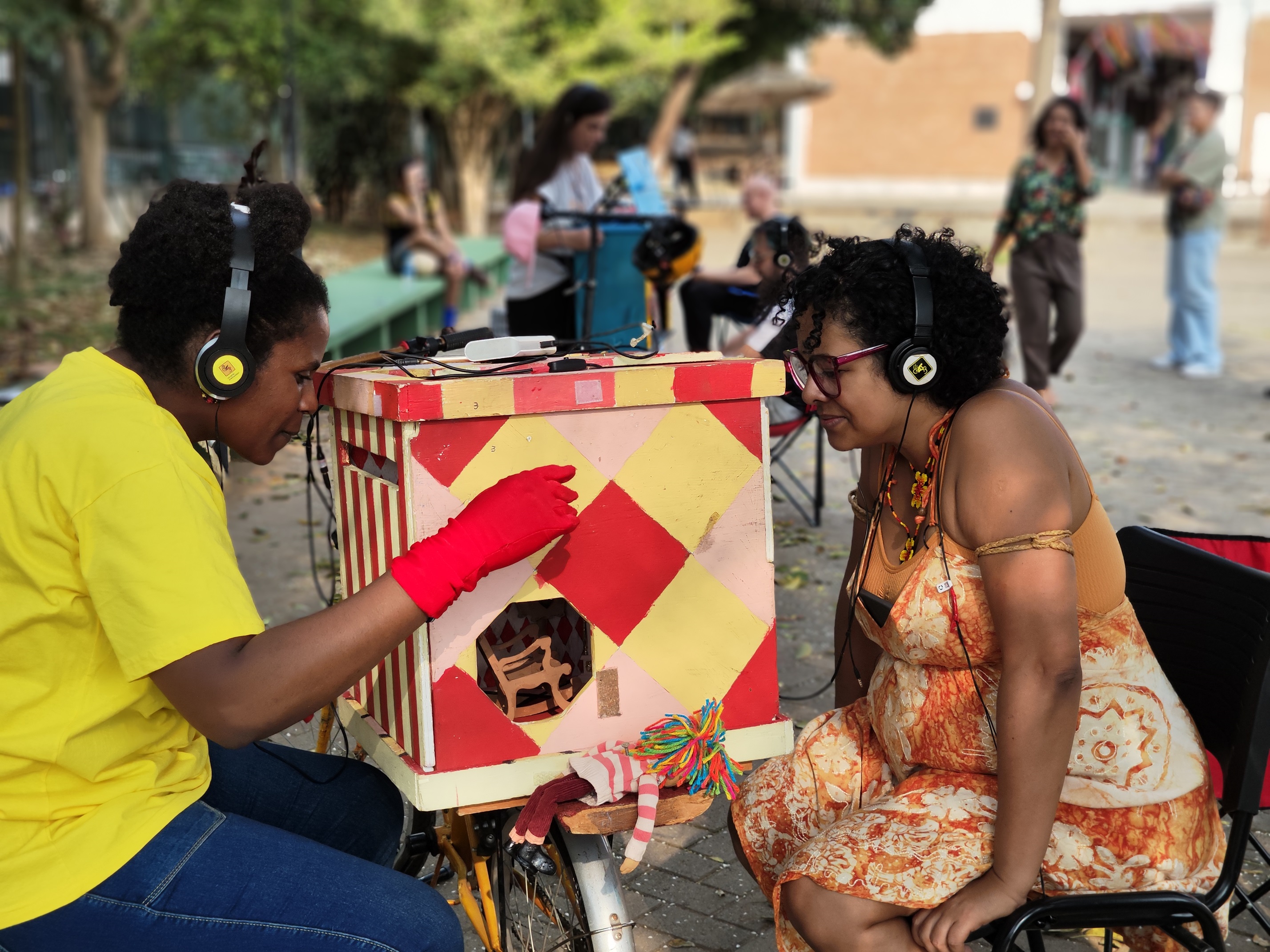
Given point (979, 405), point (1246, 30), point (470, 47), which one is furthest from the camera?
point (1246, 30)

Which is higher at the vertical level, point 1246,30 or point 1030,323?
point 1246,30

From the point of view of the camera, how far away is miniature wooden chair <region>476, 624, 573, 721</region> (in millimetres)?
2016

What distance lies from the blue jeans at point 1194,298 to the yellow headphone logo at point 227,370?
910 centimetres

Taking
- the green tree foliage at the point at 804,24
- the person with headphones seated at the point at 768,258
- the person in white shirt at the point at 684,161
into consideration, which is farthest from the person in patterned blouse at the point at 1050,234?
the person in white shirt at the point at 684,161

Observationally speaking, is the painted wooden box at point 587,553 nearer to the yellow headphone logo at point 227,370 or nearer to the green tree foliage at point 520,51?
the yellow headphone logo at point 227,370

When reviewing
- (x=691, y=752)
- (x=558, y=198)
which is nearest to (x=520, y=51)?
(x=558, y=198)

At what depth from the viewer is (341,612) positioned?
5.37 ft

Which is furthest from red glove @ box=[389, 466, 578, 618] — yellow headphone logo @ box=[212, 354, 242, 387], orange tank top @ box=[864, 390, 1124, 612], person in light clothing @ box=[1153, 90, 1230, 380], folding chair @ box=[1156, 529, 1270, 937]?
person in light clothing @ box=[1153, 90, 1230, 380]

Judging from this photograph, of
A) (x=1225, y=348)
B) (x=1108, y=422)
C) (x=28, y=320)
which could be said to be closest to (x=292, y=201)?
(x=1108, y=422)

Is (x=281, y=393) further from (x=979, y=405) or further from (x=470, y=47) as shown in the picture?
(x=470, y=47)

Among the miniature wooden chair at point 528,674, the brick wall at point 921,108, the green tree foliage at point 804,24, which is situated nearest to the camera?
the miniature wooden chair at point 528,674

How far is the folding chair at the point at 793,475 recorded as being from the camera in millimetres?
5227

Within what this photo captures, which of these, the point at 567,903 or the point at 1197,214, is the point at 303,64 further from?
the point at 567,903

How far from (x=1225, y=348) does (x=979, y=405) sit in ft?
35.1
